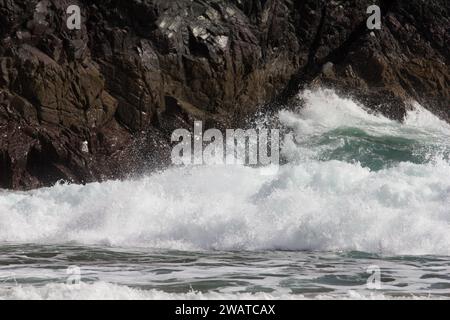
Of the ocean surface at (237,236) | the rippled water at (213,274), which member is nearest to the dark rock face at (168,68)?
the ocean surface at (237,236)

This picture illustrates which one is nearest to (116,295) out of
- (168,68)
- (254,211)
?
(254,211)

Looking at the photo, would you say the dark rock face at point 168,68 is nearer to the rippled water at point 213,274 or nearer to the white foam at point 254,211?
the white foam at point 254,211

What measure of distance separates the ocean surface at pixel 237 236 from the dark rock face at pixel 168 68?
273 centimetres

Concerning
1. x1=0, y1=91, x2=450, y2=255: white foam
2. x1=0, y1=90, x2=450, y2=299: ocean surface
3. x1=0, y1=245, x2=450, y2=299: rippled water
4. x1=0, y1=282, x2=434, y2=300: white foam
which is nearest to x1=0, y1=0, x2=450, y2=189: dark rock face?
x1=0, y1=90, x2=450, y2=299: ocean surface

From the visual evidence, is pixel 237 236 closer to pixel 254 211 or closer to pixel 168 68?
A: pixel 254 211

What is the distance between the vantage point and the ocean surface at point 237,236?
6.55 metres

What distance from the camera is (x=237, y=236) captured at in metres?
9.80

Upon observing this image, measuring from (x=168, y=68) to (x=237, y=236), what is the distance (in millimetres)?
9114

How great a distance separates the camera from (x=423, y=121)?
66.8 ft

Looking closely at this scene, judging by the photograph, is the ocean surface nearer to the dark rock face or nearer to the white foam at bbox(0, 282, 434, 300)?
the white foam at bbox(0, 282, 434, 300)

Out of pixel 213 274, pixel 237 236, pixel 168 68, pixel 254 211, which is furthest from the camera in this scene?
pixel 168 68

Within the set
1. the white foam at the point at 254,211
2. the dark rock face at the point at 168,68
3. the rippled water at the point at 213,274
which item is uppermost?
the dark rock face at the point at 168,68
